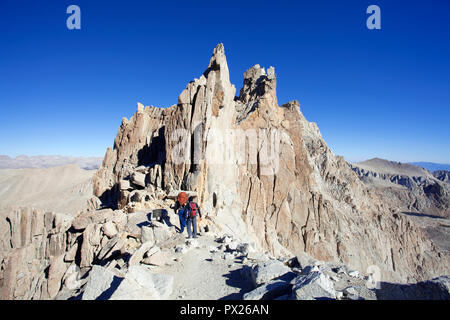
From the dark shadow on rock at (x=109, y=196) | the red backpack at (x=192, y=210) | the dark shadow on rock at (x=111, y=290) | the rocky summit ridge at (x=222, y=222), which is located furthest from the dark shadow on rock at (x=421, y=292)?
the dark shadow on rock at (x=109, y=196)

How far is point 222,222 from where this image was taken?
18391 millimetres

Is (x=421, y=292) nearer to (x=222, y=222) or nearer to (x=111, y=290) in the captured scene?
(x=111, y=290)

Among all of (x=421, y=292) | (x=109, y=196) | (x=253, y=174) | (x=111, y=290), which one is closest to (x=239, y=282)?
(x=111, y=290)

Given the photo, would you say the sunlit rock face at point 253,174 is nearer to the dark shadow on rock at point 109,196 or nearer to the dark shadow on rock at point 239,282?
the dark shadow on rock at point 109,196

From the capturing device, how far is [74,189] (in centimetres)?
4128

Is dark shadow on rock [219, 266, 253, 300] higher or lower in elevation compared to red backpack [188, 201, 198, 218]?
lower

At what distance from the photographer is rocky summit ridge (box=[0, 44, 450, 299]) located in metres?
6.83

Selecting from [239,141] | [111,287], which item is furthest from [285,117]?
[111,287]

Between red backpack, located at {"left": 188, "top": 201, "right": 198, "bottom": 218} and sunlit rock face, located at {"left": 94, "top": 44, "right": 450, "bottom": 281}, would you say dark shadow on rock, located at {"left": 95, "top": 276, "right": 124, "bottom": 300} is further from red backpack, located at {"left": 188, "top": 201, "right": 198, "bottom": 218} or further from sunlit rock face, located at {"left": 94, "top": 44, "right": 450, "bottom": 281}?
sunlit rock face, located at {"left": 94, "top": 44, "right": 450, "bottom": 281}

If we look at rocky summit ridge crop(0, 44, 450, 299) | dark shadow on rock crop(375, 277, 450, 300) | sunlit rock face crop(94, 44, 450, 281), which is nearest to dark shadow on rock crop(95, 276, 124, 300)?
rocky summit ridge crop(0, 44, 450, 299)

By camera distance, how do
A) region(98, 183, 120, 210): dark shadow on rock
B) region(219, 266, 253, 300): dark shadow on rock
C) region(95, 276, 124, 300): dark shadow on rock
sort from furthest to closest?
region(98, 183, 120, 210): dark shadow on rock < region(219, 266, 253, 300): dark shadow on rock < region(95, 276, 124, 300): dark shadow on rock

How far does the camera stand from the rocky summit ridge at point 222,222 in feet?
22.4
